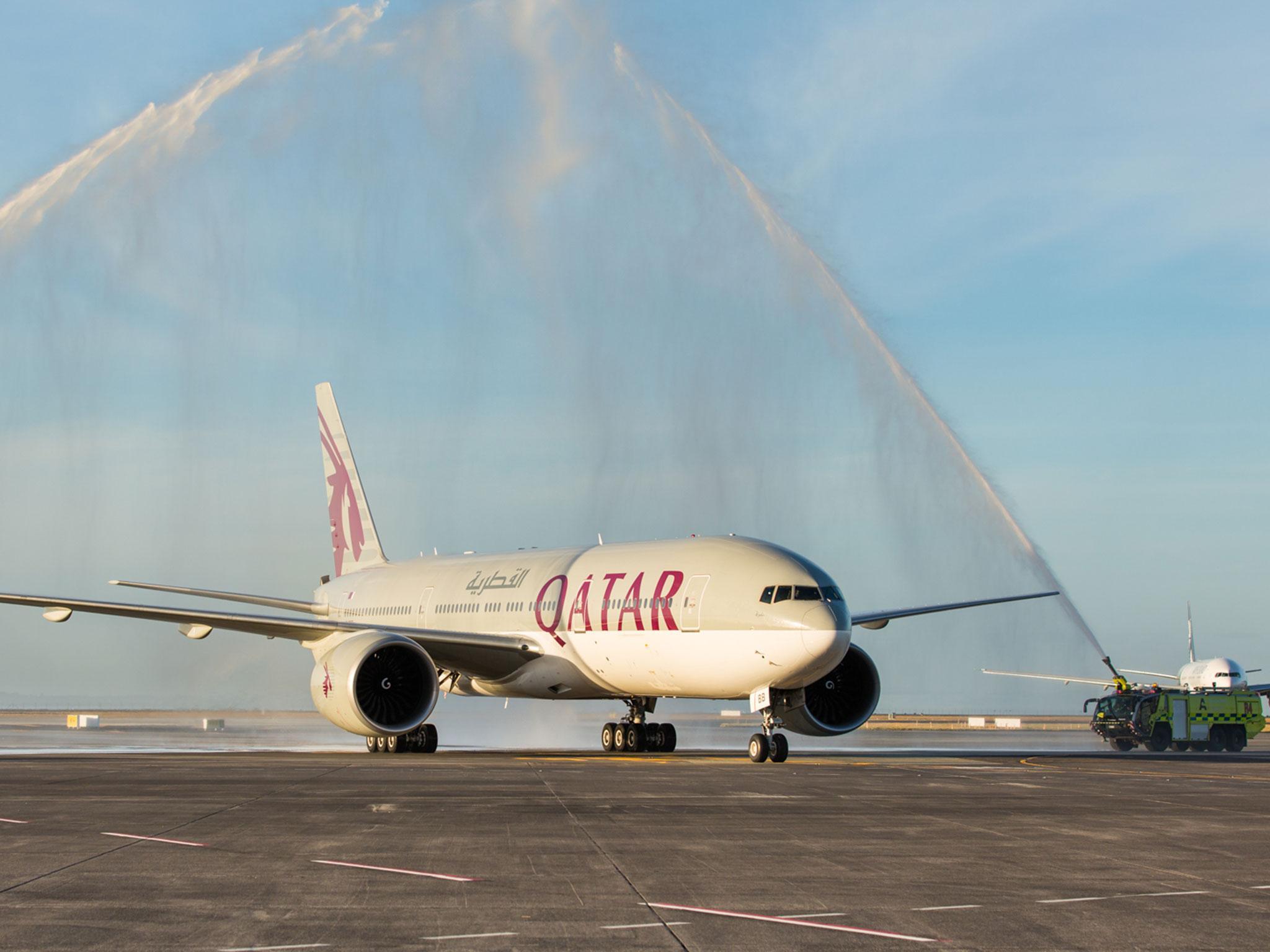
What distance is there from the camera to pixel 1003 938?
9.33m

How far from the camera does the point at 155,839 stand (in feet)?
48.1

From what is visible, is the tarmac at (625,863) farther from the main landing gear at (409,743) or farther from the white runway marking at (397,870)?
the main landing gear at (409,743)

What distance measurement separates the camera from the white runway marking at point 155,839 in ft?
46.6

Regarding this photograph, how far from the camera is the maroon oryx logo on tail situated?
2007 inches

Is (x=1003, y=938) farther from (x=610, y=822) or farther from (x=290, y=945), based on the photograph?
(x=610, y=822)

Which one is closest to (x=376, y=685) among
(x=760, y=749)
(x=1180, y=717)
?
(x=760, y=749)

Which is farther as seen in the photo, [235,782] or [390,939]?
[235,782]

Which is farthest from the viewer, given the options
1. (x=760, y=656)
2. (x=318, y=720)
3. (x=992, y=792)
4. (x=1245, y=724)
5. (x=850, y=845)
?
(x=318, y=720)

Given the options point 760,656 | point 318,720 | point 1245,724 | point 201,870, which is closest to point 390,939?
point 201,870

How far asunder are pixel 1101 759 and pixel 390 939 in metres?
28.8

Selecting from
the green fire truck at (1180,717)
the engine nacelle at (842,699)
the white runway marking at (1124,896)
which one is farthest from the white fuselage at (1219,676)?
the white runway marking at (1124,896)

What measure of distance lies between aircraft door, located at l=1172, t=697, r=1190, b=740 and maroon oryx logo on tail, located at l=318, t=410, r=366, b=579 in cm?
2729

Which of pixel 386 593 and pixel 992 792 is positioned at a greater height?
pixel 386 593

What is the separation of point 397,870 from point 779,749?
1866 centimetres
